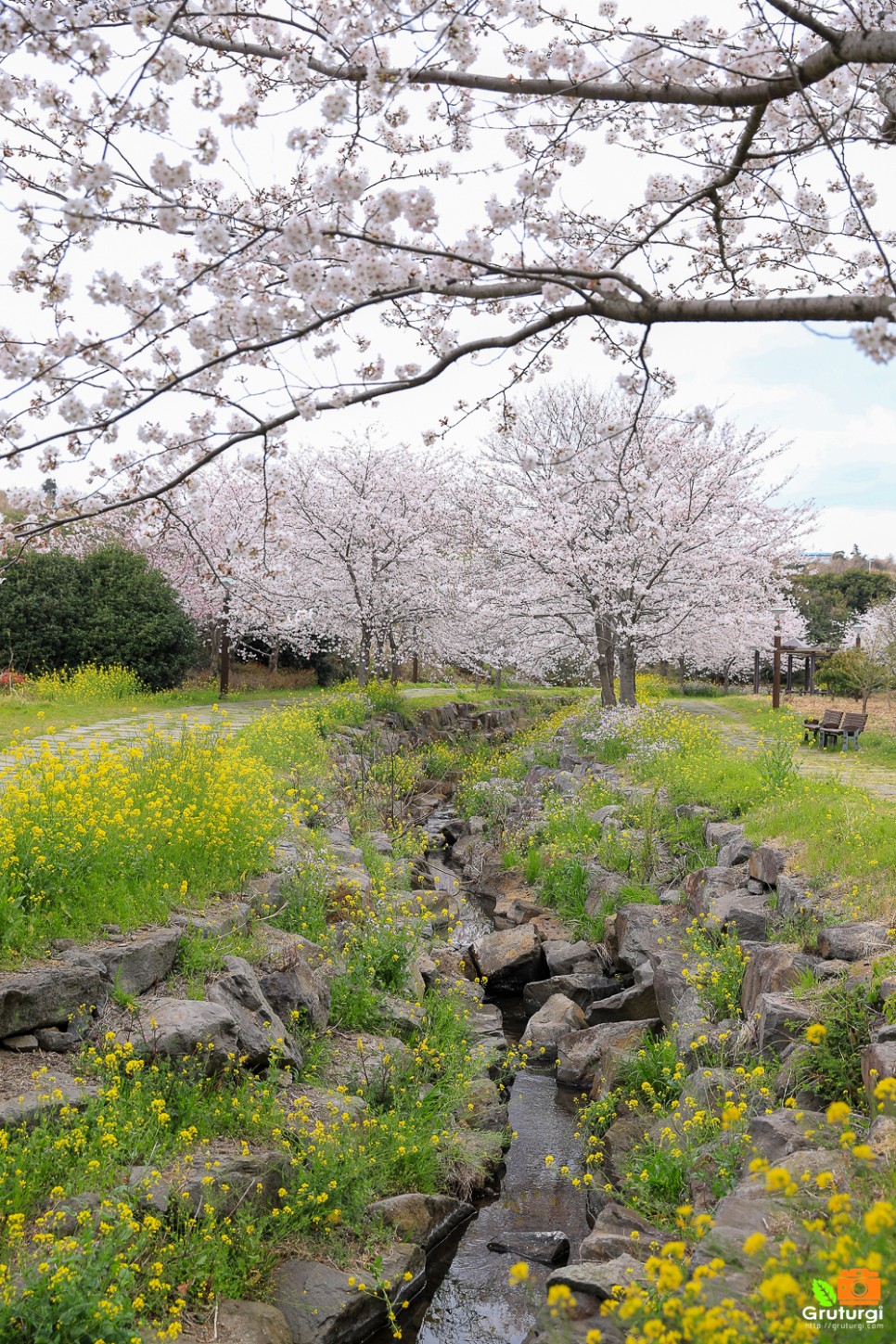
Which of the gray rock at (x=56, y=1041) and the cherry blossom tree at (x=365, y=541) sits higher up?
the cherry blossom tree at (x=365, y=541)

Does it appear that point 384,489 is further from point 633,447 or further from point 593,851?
point 593,851

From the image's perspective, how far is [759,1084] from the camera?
185 inches

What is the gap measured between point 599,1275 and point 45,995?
→ 279 centimetres

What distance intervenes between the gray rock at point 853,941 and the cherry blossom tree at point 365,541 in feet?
46.6

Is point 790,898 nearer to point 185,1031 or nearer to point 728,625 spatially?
point 185,1031

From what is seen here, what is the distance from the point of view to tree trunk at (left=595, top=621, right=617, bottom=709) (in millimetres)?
16469

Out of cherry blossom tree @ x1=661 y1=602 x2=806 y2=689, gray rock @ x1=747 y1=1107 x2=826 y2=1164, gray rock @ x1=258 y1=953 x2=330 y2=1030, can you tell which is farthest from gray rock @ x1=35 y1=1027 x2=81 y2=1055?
cherry blossom tree @ x1=661 y1=602 x2=806 y2=689

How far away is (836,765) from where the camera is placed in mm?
12242

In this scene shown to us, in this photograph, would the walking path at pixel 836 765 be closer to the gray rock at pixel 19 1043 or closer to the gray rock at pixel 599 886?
the gray rock at pixel 599 886

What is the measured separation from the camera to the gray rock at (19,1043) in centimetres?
447

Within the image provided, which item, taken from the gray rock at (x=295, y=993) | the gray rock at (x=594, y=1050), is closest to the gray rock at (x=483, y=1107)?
the gray rock at (x=594, y=1050)

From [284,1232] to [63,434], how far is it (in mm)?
3657

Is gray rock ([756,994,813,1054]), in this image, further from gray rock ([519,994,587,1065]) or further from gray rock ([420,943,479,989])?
gray rock ([420,943,479,989])

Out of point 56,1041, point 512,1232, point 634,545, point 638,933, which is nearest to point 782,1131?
point 512,1232
